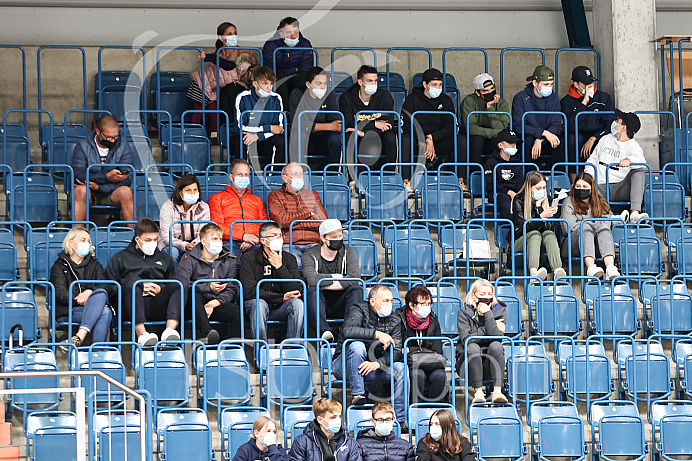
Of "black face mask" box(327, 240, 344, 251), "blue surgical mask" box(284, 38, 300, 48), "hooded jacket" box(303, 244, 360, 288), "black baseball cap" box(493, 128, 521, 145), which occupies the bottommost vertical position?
"hooded jacket" box(303, 244, 360, 288)

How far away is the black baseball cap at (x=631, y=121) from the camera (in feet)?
34.4

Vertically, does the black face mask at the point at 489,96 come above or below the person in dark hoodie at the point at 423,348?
above

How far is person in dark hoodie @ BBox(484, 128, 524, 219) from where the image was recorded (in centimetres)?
1011

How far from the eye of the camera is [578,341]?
852 cm

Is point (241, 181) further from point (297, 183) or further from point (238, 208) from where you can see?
point (297, 183)

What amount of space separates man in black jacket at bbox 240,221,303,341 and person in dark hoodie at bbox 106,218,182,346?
20.6 inches

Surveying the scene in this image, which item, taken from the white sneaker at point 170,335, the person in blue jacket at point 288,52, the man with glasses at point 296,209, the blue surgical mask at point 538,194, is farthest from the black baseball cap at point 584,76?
the white sneaker at point 170,335

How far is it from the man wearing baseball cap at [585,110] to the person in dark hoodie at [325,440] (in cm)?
444

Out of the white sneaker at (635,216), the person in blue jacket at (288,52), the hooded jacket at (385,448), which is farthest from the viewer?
the person in blue jacket at (288,52)

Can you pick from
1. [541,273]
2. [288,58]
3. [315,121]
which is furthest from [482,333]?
[288,58]

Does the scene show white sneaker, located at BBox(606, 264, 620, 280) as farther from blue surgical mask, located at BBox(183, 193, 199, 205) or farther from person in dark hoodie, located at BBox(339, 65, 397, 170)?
blue surgical mask, located at BBox(183, 193, 199, 205)

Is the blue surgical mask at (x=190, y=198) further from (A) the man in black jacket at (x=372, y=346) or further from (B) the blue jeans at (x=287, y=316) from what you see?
(A) the man in black jacket at (x=372, y=346)

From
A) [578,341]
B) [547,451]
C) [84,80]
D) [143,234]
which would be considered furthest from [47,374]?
[84,80]

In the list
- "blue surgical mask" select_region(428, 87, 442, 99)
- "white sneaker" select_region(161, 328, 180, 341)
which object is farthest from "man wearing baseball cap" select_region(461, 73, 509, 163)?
"white sneaker" select_region(161, 328, 180, 341)
